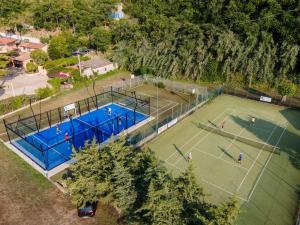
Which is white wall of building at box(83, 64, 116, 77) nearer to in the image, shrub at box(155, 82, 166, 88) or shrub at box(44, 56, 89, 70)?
shrub at box(44, 56, 89, 70)

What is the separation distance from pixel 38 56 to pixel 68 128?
29.3m

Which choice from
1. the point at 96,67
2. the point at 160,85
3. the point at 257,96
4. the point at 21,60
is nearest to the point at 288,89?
the point at 257,96

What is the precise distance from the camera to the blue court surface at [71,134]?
1087 inches

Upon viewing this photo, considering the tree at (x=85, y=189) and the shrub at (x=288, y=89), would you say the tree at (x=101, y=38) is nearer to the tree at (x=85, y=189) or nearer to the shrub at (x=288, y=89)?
the shrub at (x=288, y=89)

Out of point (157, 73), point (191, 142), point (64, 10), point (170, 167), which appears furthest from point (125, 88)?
point (64, 10)

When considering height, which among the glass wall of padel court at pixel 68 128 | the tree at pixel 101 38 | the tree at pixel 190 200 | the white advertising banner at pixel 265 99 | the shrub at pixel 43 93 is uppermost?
the tree at pixel 101 38

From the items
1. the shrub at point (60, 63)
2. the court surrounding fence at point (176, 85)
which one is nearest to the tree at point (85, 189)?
the court surrounding fence at point (176, 85)

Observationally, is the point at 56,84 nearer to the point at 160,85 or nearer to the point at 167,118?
the point at 160,85

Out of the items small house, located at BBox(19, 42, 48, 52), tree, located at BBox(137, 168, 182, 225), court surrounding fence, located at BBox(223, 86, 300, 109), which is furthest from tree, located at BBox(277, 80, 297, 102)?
small house, located at BBox(19, 42, 48, 52)

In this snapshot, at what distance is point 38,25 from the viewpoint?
255 feet

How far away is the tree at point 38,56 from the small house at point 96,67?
35.3 feet

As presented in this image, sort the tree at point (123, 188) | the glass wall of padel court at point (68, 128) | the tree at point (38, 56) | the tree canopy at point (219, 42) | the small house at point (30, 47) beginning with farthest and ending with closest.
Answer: the small house at point (30, 47), the tree at point (38, 56), the tree canopy at point (219, 42), the glass wall of padel court at point (68, 128), the tree at point (123, 188)

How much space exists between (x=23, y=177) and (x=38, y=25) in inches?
2588

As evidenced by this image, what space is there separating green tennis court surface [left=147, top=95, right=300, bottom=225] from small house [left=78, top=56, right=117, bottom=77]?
22.9m
